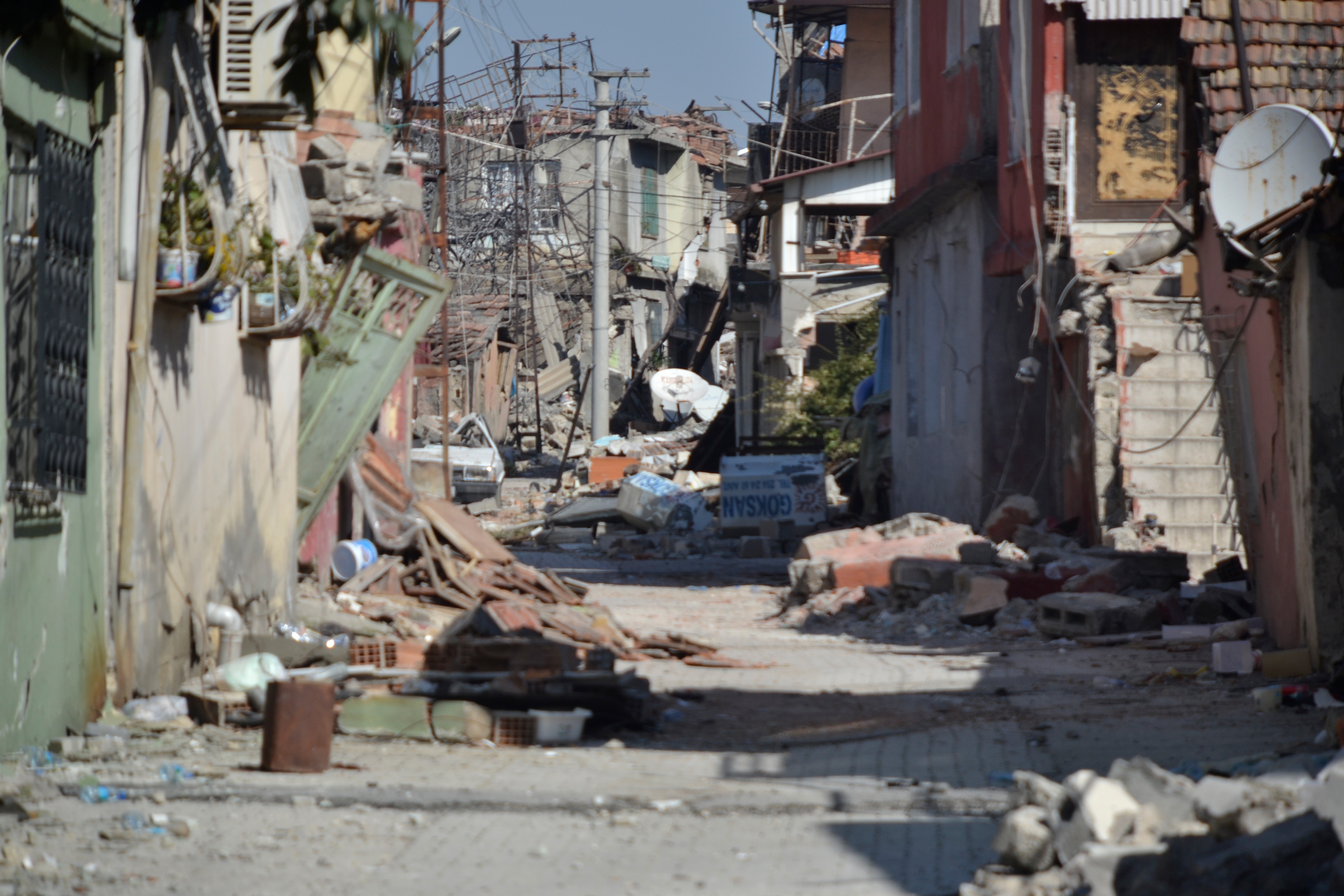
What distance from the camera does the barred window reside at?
19.1 feet

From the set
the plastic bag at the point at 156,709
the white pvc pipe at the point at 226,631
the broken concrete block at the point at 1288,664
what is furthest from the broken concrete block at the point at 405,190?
the broken concrete block at the point at 1288,664

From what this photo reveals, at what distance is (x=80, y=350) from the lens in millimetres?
6496

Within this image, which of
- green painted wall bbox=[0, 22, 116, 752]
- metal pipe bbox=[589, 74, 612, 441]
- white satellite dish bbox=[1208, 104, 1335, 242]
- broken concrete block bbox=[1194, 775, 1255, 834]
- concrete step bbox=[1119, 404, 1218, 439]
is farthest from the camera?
metal pipe bbox=[589, 74, 612, 441]

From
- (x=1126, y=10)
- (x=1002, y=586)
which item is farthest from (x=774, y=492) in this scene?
(x=1002, y=586)

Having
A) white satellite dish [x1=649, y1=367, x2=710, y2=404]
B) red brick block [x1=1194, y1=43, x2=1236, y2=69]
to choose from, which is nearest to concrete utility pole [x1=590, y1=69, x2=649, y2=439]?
white satellite dish [x1=649, y1=367, x2=710, y2=404]

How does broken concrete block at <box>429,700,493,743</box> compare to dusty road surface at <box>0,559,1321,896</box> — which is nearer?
dusty road surface at <box>0,559,1321,896</box>

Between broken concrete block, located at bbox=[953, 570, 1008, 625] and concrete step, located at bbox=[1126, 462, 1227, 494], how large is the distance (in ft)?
6.39

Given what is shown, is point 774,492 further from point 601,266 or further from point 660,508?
point 601,266

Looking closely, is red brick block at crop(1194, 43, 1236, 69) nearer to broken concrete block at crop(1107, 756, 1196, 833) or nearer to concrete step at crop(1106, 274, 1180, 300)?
concrete step at crop(1106, 274, 1180, 300)

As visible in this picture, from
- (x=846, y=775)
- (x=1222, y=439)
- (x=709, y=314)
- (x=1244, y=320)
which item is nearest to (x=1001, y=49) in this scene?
(x=1222, y=439)

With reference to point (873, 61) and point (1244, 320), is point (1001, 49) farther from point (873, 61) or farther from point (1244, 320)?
point (873, 61)

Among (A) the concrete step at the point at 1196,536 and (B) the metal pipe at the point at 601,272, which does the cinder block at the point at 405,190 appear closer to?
(A) the concrete step at the point at 1196,536

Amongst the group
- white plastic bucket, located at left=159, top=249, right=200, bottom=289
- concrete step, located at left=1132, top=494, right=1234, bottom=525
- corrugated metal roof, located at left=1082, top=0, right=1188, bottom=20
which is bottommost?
concrete step, located at left=1132, top=494, right=1234, bottom=525

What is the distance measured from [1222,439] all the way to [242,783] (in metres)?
10.4
